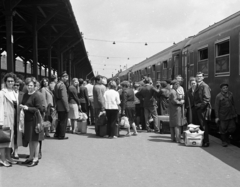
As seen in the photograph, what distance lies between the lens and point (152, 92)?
34.7 ft

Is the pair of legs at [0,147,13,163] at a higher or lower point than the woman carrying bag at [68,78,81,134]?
lower

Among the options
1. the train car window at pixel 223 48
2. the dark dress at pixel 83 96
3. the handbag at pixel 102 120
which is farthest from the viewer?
the dark dress at pixel 83 96

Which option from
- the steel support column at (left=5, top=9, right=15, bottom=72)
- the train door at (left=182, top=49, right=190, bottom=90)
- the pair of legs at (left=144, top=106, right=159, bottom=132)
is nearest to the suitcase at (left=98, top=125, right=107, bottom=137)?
the pair of legs at (left=144, top=106, right=159, bottom=132)

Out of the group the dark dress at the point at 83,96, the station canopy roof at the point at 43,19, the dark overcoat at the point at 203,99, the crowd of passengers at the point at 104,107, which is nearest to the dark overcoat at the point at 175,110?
the crowd of passengers at the point at 104,107

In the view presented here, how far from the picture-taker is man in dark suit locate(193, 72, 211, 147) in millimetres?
8117

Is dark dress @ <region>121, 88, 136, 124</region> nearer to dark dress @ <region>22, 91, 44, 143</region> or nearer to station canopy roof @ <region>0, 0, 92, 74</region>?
dark dress @ <region>22, 91, 44, 143</region>

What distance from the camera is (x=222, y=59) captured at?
9.66 m

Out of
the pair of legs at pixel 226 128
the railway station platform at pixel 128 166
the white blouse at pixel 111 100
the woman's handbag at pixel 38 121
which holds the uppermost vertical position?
the white blouse at pixel 111 100

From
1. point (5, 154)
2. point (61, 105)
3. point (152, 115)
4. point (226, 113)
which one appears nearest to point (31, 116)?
point (5, 154)

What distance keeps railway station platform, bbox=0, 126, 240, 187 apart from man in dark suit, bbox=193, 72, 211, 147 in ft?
1.62

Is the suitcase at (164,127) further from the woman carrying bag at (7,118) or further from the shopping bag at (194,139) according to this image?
the woman carrying bag at (7,118)

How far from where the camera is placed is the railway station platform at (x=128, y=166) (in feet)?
16.6

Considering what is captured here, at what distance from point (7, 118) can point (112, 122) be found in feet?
12.7

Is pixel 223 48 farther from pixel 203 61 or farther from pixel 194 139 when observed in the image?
pixel 194 139
